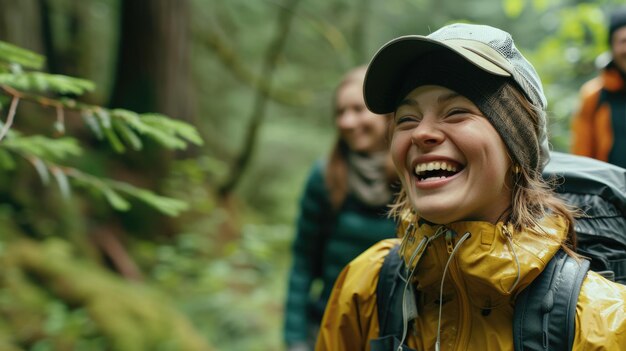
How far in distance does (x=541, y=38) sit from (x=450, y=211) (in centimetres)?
1018

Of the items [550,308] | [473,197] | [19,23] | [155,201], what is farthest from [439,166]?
[19,23]

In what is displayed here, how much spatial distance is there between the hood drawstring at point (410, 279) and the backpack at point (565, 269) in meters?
0.05

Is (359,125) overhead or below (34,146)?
overhead

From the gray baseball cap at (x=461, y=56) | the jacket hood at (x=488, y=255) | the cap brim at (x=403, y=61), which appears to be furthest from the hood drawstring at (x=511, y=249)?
the cap brim at (x=403, y=61)

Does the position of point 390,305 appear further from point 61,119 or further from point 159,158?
point 159,158

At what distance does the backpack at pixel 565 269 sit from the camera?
64.1 inches

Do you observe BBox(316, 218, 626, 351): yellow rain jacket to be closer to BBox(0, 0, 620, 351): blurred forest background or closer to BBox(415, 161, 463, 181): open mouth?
BBox(415, 161, 463, 181): open mouth

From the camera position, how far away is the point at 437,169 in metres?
1.82

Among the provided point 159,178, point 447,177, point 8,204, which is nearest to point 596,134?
point 447,177

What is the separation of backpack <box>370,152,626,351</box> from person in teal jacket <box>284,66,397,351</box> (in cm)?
139

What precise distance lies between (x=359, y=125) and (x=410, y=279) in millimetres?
1931

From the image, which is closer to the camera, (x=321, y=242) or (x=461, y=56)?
(x=461, y=56)

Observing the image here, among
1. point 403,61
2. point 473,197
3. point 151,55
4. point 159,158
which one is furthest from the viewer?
point 159,158

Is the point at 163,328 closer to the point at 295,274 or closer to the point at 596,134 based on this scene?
the point at 295,274
